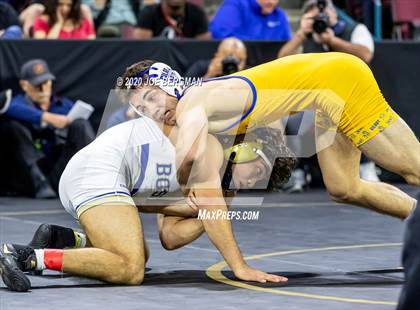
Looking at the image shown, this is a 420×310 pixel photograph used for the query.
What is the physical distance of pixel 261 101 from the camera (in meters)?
6.04

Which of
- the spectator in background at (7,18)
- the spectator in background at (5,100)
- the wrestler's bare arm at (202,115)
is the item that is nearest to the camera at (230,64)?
the spectator in background at (5,100)

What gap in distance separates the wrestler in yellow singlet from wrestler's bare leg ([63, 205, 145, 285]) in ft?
2.72

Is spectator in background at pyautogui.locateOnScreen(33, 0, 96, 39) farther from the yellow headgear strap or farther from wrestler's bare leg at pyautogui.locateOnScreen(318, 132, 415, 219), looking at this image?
the yellow headgear strap

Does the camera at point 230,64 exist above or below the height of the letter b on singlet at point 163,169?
above

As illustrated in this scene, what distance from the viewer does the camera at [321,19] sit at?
36.2 feet

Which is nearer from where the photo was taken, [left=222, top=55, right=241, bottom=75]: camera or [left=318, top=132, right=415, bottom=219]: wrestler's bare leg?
[left=318, top=132, right=415, bottom=219]: wrestler's bare leg

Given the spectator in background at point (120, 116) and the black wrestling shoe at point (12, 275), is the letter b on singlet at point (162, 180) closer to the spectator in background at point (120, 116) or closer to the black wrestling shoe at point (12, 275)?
the black wrestling shoe at point (12, 275)

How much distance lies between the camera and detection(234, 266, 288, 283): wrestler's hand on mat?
588 cm

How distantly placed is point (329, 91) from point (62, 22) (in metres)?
5.79

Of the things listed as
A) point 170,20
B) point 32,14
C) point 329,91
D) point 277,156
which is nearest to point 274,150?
point 277,156

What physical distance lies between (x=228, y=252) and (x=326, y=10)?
18.8ft

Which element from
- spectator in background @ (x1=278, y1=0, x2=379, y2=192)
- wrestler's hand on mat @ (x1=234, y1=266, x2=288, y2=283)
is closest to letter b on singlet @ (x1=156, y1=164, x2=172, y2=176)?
wrestler's hand on mat @ (x1=234, y1=266, x2=288, y2=283)

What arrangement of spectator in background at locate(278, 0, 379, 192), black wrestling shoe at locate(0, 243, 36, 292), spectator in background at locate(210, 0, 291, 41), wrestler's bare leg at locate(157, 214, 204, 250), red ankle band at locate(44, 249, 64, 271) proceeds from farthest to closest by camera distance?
1. spectator in background at locate(210, 0, 291, 41)
2. spectator in background at locate(278, 0, 379, 192)
3. wrestler's bare leg at locate(157, 214, 204, 250)
4. red ankle band at locate(44, 249, 64, 271)
5. black wrestling shoe at locate(0, 243, 36, 292)

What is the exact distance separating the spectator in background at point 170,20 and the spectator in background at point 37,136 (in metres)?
1.42
